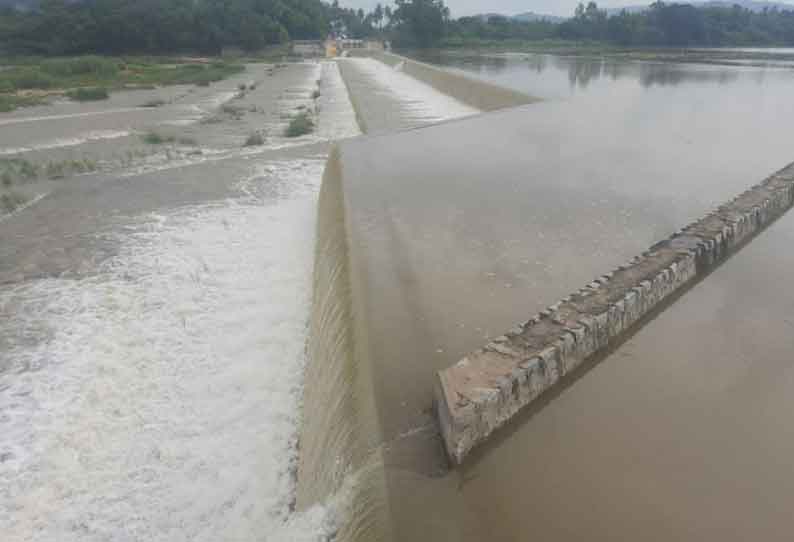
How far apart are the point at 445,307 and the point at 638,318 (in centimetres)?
111

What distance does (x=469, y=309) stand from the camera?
3.28m

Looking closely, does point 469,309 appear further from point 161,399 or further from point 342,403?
point 161,399

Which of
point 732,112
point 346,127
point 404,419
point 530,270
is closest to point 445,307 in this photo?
point 530,270

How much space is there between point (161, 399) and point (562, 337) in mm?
2548

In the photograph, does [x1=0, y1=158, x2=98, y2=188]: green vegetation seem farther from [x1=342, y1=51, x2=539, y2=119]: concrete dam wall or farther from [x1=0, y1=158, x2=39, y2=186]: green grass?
[x1=342, y1=51, x2=539, y2=119]: concrete dam wall

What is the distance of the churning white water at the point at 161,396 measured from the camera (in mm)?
2773

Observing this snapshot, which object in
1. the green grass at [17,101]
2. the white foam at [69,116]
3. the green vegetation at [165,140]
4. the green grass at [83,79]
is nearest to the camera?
the green vegetation at [165,140]

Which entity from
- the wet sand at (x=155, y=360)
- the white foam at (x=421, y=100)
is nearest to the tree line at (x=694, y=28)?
the white foam at (x=421, y=100)

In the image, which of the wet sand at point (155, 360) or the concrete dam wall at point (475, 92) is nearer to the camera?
the wet sand at point (155, 360)

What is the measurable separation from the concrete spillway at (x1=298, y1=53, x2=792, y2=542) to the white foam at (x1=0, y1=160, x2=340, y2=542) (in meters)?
0.37

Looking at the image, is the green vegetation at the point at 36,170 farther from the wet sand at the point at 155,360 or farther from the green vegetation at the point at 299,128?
the green vegetation at the point at 299,128

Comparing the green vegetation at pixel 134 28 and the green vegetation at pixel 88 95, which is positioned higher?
the green vegetation at pixel 134 28

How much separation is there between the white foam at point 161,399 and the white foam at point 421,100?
780 centimetres

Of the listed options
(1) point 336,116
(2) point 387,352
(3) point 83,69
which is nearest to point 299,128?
(1) point 336,116
